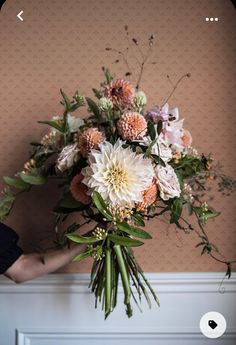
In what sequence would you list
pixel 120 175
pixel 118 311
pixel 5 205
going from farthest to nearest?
pixel 118 311
pixel 5 205
pixel 120 175

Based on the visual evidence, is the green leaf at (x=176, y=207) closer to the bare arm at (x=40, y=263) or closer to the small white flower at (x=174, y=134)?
the small white flower at (x=174, y=134)

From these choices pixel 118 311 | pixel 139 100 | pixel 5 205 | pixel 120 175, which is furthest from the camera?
pixel 118 311

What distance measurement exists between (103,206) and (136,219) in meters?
0.14

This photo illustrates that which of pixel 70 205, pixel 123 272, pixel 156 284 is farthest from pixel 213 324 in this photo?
pixel 70 205

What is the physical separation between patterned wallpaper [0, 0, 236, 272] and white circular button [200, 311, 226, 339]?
0.58 feet

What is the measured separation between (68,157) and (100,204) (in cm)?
18

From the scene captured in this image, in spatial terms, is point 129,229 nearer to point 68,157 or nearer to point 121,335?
point 68,157

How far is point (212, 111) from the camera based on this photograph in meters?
1.59

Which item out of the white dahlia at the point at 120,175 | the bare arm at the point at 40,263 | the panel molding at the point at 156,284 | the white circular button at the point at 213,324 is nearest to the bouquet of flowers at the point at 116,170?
the white dahlia at the point at 120,175

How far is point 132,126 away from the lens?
43.3 inches

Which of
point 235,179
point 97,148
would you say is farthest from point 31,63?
point 235,179

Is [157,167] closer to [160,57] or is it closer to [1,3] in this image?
[160,57]

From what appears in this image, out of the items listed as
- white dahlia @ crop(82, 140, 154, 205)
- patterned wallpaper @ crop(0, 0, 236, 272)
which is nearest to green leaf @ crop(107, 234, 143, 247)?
white dahlia @ crop(82, 140, 154, 205)

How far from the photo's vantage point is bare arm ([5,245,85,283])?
53.9 inches
